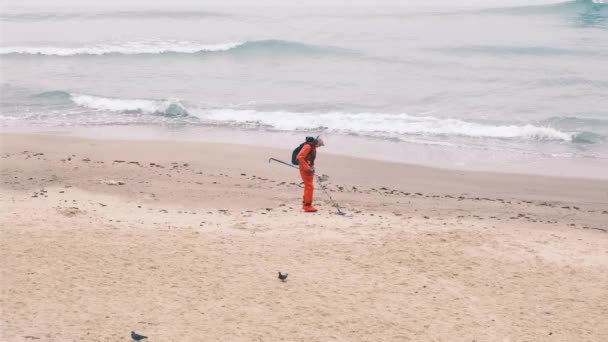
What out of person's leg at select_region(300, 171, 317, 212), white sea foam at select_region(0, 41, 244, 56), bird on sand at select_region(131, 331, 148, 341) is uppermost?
white sea foam at select_region(0, 41, 244, 56)

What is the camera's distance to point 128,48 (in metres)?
34.0

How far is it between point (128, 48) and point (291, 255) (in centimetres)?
2605

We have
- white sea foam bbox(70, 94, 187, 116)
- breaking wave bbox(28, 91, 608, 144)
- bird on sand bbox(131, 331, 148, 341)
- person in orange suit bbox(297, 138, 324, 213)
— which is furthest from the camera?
white sea foam bbox(70, 94, 187, 116)

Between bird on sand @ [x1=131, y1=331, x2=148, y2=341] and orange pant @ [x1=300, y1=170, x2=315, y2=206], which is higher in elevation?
orange pant @ [x1=300, y1=170, x2=315, y2=206]

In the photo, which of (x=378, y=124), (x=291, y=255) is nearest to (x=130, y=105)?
(x=378, y=124)

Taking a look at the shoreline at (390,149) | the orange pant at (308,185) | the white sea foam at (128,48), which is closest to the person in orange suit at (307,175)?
the orange pant at (308,185)

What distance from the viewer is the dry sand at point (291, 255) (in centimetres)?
837

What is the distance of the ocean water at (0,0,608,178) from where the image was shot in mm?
18750

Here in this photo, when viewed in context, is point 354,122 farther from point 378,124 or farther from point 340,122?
point 378,124

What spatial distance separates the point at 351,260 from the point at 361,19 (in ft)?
117

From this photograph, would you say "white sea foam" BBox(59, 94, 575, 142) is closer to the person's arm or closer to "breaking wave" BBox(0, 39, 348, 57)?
the person's arm

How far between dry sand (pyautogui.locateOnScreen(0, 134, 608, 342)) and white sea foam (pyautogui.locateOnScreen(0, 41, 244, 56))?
18.7 m

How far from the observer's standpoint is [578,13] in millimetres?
42812

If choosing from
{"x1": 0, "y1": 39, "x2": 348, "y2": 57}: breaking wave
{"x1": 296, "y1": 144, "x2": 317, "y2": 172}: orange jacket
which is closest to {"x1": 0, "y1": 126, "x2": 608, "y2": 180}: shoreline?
{"x1": 296, "y1": 144, "x2": 317, "y2": 172}: orange jacket
